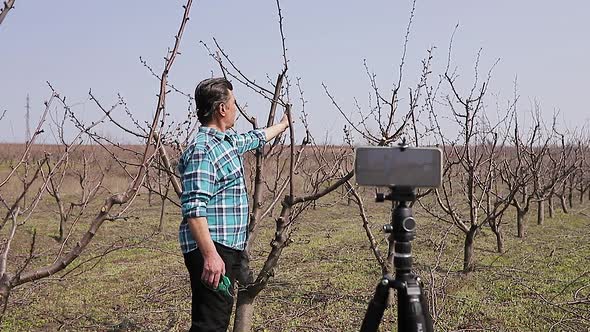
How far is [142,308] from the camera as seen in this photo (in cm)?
588

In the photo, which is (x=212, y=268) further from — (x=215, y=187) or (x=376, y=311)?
(x=376, y=311)

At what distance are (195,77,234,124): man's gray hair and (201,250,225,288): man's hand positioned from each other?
519 millimetres

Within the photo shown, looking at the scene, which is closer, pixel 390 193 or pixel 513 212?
pixel 390 193

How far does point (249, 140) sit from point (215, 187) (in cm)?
31

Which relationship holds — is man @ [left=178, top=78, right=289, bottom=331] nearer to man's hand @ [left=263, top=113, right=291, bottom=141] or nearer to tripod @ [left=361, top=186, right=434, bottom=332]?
man's hand @ [left=263, top=113, right=291, bottom=141]

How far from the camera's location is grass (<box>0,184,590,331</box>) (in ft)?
16.0

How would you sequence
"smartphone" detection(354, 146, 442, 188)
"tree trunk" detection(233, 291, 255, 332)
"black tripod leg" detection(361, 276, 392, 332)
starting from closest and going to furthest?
"smartphone" detection(354, 146, 442, 188), "black tripod leg" detection(361, 276, 392, 332), "tree trunk" detection(233, 291, 255, 332)

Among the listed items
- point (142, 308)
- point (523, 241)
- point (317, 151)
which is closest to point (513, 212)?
point (523, 241)

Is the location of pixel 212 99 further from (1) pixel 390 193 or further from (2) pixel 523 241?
(2) pixel 523 241

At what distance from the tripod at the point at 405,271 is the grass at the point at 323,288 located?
1232 mm

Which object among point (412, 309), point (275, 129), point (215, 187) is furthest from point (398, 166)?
point (275, 129)

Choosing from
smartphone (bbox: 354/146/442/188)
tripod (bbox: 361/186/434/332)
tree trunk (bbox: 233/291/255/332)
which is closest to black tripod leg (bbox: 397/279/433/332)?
tripod (bbox: 361/186/434/332)

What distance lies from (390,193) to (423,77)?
9.11 ft

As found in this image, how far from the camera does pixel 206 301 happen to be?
209cm
